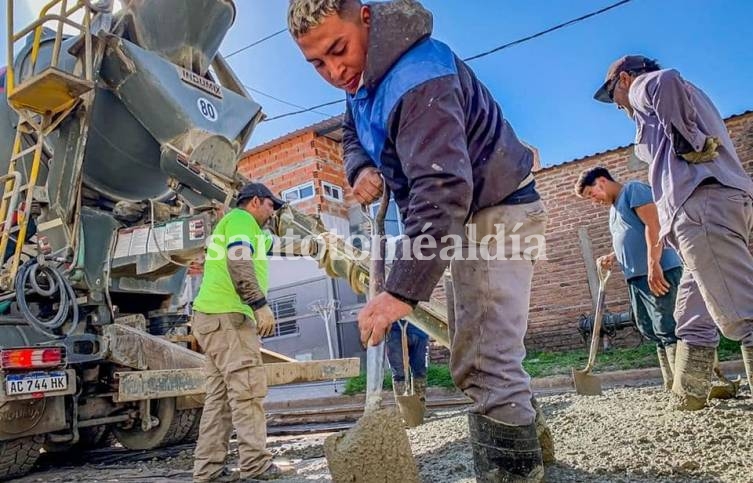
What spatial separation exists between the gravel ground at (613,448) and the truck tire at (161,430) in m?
0.45

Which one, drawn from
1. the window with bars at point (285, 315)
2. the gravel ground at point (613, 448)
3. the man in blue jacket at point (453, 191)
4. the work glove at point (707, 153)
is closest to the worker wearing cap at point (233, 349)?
the gravel ground at point (613, 448)

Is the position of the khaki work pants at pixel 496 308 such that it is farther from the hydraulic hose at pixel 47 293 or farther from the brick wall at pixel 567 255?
the brick wall at pixel 567 255

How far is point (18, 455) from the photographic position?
12.7 ft

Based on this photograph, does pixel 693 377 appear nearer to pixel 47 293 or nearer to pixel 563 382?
pixel 563 382

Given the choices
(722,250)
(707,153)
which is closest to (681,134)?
(707,153)

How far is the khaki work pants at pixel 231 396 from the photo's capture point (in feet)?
10.7

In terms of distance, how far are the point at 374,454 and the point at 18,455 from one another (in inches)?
130

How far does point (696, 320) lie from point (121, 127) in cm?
428

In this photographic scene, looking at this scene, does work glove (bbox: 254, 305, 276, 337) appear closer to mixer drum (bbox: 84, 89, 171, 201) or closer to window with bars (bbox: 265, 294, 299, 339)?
mixer drum (bbox: 84, 89, 171, 201)

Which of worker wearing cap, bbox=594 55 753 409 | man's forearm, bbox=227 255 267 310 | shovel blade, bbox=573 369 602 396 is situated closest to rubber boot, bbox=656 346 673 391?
shovel blade, bbox=573 369 602 396

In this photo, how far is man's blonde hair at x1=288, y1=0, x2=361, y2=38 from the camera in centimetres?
173

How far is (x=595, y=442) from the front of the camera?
8.08ft

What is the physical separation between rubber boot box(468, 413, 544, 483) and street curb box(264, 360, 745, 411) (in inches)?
160

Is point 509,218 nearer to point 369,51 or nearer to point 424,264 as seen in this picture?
point 424,264
